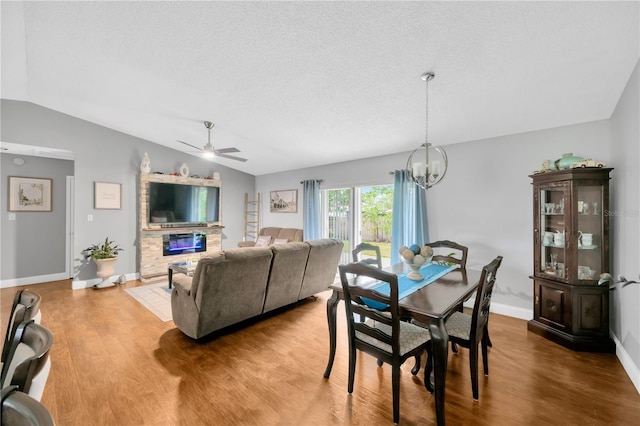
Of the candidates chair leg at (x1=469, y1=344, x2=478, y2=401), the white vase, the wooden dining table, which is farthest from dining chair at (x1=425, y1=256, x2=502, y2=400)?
the white vase

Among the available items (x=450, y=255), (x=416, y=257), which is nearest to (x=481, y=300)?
(x=416, y=257)

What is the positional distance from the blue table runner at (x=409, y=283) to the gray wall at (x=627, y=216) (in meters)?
1.43

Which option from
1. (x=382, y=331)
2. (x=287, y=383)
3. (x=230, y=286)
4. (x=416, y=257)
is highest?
(x=416, y=257)

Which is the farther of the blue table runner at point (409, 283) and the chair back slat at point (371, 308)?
the blue table runner at point (409, 283)

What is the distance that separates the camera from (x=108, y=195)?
536 cm

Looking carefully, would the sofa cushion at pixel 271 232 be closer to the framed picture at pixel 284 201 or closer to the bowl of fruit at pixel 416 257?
the framed picture at pixel 284 201

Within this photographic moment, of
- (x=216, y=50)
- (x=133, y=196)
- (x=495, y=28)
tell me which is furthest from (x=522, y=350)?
(x=133, y=196)

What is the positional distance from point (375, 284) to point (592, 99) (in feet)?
9.46

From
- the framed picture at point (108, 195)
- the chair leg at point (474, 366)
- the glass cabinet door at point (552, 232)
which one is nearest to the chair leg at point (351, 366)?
the chair leg at point (474, 366)

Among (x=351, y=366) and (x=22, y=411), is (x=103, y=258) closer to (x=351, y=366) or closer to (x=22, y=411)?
(x=351, y=366)

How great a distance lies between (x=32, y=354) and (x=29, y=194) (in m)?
5.96

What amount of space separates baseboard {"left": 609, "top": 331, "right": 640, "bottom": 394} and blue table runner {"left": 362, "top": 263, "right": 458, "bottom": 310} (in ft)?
5.01

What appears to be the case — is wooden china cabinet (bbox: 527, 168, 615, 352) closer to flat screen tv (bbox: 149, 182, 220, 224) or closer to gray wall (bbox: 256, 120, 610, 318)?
gray wall (bbox: 256, 120, 610, 318)

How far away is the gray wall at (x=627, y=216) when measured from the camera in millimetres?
2270
